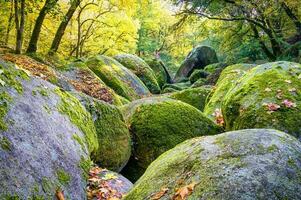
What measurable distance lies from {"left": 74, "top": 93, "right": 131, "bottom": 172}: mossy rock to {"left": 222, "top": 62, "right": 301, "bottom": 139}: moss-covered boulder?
6.75 feet

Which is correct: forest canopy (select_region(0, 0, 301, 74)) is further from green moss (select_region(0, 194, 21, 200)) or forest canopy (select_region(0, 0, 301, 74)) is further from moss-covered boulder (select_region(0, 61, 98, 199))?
green moss (select_region(0, 194, 21, 200))

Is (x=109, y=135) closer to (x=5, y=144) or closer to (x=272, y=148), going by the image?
(x=5, y=144)

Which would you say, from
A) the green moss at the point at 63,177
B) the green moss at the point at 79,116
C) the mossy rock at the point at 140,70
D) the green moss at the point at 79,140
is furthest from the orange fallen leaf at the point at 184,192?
the mossy rock at the point at 140,70

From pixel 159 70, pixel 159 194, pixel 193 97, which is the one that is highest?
pixel 159 194

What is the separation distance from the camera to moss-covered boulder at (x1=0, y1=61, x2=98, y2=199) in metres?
3.05

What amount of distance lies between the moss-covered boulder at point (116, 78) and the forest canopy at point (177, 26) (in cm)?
170

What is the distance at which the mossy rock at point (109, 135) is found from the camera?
5254 mm

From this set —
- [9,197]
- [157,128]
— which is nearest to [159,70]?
[157,128]

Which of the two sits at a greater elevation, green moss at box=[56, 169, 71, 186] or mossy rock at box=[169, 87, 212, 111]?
green moss at box=[56, 169, 71, 186]

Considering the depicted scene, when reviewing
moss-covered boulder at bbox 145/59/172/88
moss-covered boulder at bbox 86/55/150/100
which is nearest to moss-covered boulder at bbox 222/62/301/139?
moss-covered boulder at bbox 86/55/150/100

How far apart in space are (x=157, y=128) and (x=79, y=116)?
197 cm

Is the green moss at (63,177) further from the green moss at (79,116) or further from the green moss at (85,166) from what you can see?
the green moss at (79,116)

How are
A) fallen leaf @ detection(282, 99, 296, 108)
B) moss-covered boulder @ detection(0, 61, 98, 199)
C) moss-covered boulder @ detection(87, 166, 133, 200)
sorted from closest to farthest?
1. moss-covered boulder @ detection(0, 61, 98, 199)
2. moss-covered boulder @ detection(87, 166, 133, 200)
3. fallen leaf @ detection(282, 99, 296, 108)

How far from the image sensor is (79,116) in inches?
182
